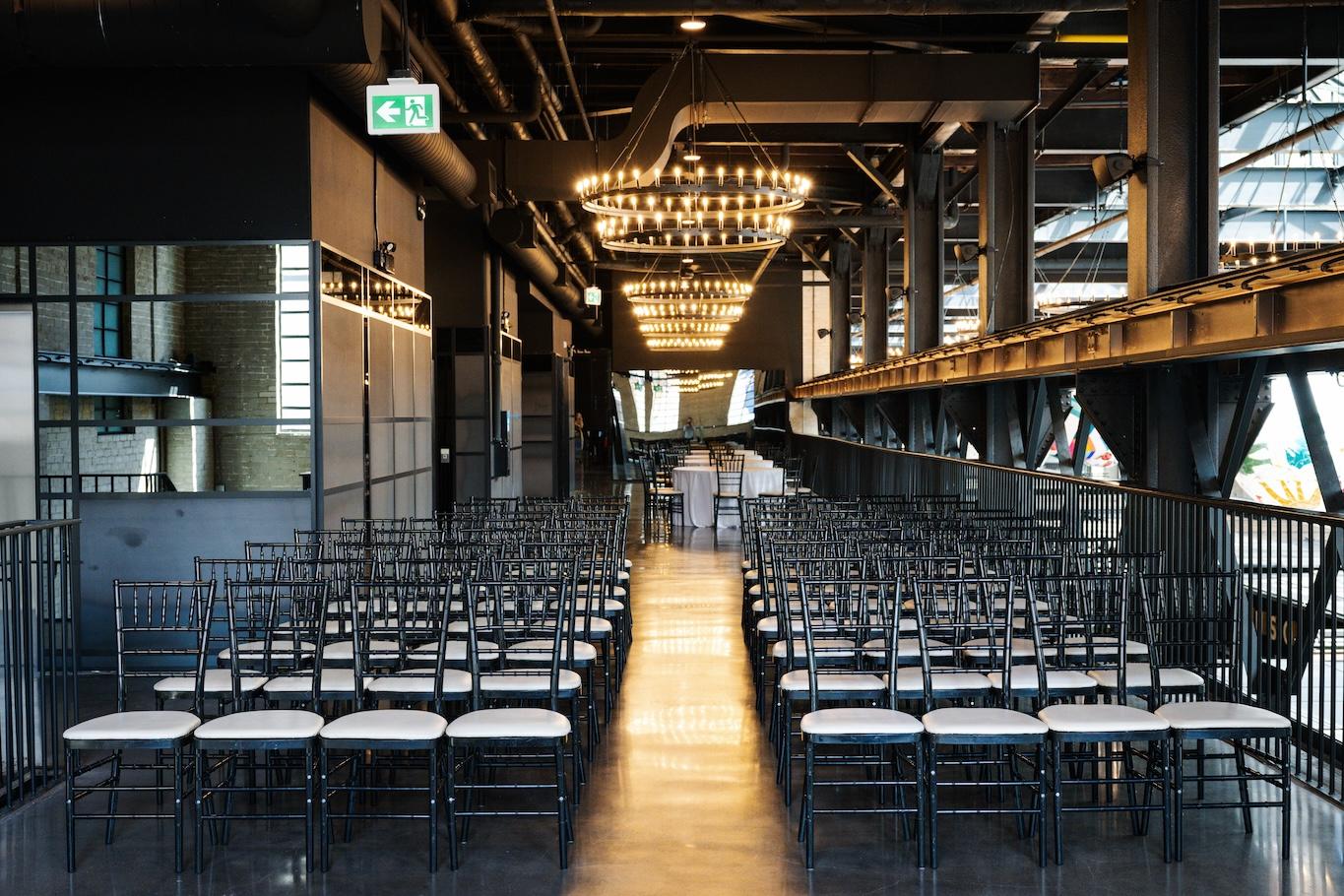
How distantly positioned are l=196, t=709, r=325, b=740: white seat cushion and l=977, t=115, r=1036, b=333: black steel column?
33.5ft

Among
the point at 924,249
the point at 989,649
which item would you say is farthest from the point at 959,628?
the point at 924,249

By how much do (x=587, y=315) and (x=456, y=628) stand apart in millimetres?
20612

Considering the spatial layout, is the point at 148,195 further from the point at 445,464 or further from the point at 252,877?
the point at 445,464

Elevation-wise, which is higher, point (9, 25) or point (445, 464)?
point (9, 25)

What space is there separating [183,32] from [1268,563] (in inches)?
249

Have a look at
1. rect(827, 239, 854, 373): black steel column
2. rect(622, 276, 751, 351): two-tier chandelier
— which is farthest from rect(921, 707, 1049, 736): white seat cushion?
rect(827, 239, 854, 373): black steel column

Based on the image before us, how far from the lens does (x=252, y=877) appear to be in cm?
415

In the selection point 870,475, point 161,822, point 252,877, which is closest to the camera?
point 252,877

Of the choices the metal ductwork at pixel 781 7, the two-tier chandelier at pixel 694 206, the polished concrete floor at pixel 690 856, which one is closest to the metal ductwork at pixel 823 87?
the two-tier chandelier at pixel 694 206

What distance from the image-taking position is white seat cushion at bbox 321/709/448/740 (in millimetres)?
4152

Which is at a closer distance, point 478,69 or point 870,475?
point 478,69

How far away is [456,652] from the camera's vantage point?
18.1ft

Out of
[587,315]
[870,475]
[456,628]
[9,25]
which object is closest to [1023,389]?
[870,475]

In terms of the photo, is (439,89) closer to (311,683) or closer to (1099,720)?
(311,683)
